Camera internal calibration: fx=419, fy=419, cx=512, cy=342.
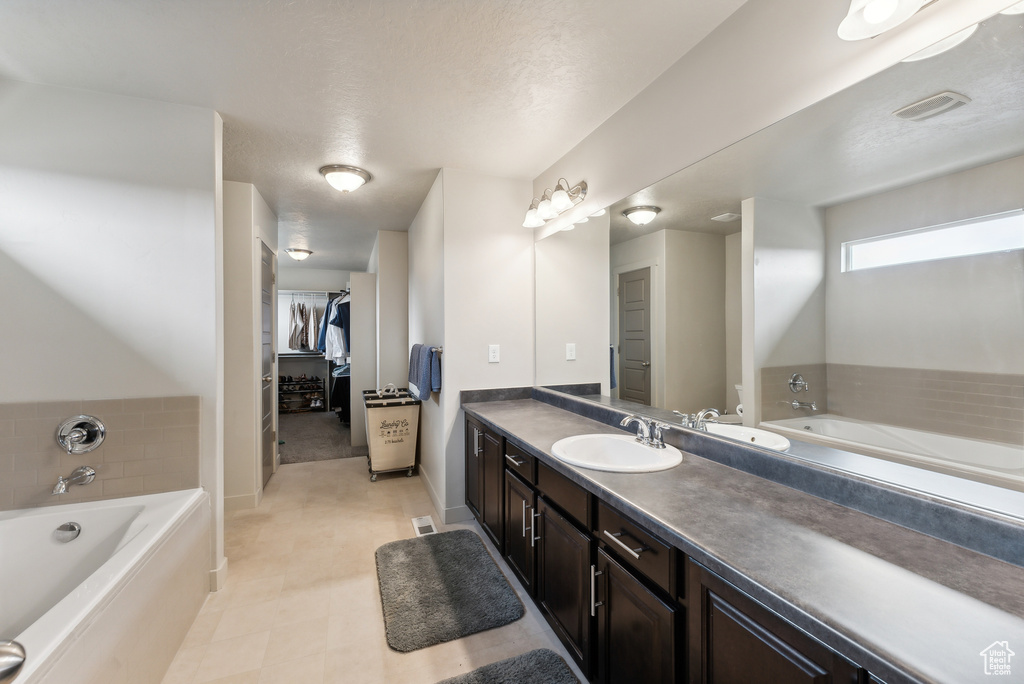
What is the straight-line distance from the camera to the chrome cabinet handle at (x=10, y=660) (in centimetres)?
94

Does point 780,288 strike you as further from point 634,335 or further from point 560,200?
point 560,200

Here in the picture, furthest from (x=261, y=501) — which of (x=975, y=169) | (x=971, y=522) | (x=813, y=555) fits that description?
(x=975, y=169)

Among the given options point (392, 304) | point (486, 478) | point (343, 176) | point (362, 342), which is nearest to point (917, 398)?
point (486, 478)

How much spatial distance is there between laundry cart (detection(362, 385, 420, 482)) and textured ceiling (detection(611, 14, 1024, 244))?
3004 mm

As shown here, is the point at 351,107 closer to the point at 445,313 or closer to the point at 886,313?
the point at 445,313

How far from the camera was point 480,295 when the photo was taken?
9.56 feet

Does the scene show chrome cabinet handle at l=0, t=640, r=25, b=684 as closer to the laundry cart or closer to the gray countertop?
the gray countertop

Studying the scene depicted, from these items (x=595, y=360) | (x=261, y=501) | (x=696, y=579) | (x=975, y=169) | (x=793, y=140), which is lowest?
(x=261, y=501)

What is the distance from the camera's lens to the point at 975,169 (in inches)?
37.4

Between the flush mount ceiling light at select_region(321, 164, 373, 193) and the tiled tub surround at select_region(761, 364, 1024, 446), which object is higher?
the flush mount ceiling light at select_region(321, 164, 373, 193)

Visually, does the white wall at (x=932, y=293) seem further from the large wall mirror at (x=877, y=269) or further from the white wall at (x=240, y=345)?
the white wall at (x=240, y=345)

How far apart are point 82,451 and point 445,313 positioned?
1.91 metres

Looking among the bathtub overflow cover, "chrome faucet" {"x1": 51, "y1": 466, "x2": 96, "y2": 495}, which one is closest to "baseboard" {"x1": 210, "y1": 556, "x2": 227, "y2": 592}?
the bathtub overflow cover

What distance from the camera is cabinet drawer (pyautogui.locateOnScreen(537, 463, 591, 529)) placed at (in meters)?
1.46
